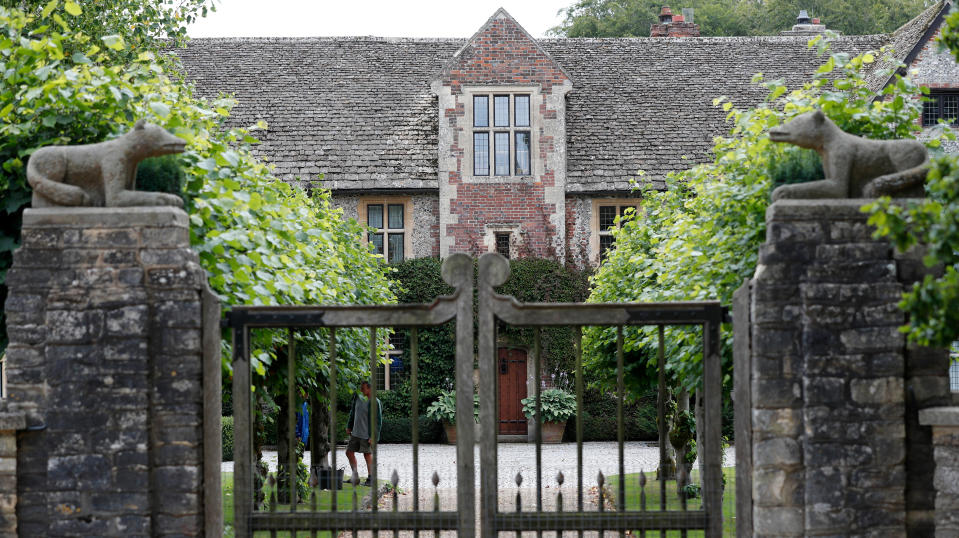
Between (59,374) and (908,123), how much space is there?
607cm

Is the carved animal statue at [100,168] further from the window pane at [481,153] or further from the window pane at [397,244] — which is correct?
the window pane at [397,244]

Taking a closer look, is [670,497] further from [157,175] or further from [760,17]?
[760,17]

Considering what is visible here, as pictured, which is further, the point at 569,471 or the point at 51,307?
the point at 569,471

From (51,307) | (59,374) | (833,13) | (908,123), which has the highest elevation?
(833,13)

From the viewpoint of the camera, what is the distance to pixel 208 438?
6105 mm

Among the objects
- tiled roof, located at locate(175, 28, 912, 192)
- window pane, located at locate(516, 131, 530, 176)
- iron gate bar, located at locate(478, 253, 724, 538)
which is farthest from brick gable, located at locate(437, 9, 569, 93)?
iron gate bar, located at locate(478, 253, 724, 538)

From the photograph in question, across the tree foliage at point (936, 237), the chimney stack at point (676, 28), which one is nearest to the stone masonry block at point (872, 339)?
the tree foliage at point (936, 237)

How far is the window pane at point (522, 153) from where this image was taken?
22.4 meters

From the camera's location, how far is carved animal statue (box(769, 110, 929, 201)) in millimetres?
6039

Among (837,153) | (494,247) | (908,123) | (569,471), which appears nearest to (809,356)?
(837,153)

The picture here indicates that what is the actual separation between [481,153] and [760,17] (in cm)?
1982

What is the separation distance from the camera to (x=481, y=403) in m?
6.24

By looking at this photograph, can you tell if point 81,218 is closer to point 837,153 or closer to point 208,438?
point 208,438

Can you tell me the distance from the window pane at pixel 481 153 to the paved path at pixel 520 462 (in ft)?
19.1
